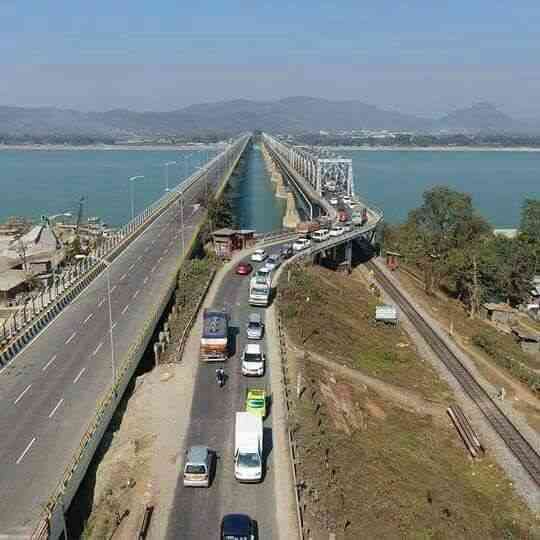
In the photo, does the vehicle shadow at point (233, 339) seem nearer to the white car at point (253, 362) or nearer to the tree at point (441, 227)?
the white car at point (253, 362)

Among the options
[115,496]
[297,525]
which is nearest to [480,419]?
[297,525]

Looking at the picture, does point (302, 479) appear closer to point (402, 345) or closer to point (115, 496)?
point (115, 496)

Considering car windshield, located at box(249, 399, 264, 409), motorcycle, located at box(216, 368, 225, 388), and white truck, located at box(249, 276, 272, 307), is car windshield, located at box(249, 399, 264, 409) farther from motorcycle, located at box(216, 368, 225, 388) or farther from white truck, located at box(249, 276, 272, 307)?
white truck, located at box(249, 276, 272, 307)

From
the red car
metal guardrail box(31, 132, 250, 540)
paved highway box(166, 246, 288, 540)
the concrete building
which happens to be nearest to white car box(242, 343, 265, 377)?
paved highway box(166, 246, 288, 540)

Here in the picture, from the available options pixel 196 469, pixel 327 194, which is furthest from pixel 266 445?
pixel 327 194

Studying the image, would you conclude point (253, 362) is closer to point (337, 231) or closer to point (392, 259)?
point (337, 231)

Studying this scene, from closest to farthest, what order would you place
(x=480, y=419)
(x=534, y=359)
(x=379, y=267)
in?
(x=480, y=419)
(x=534, y=359)
(x=379, y=267)
